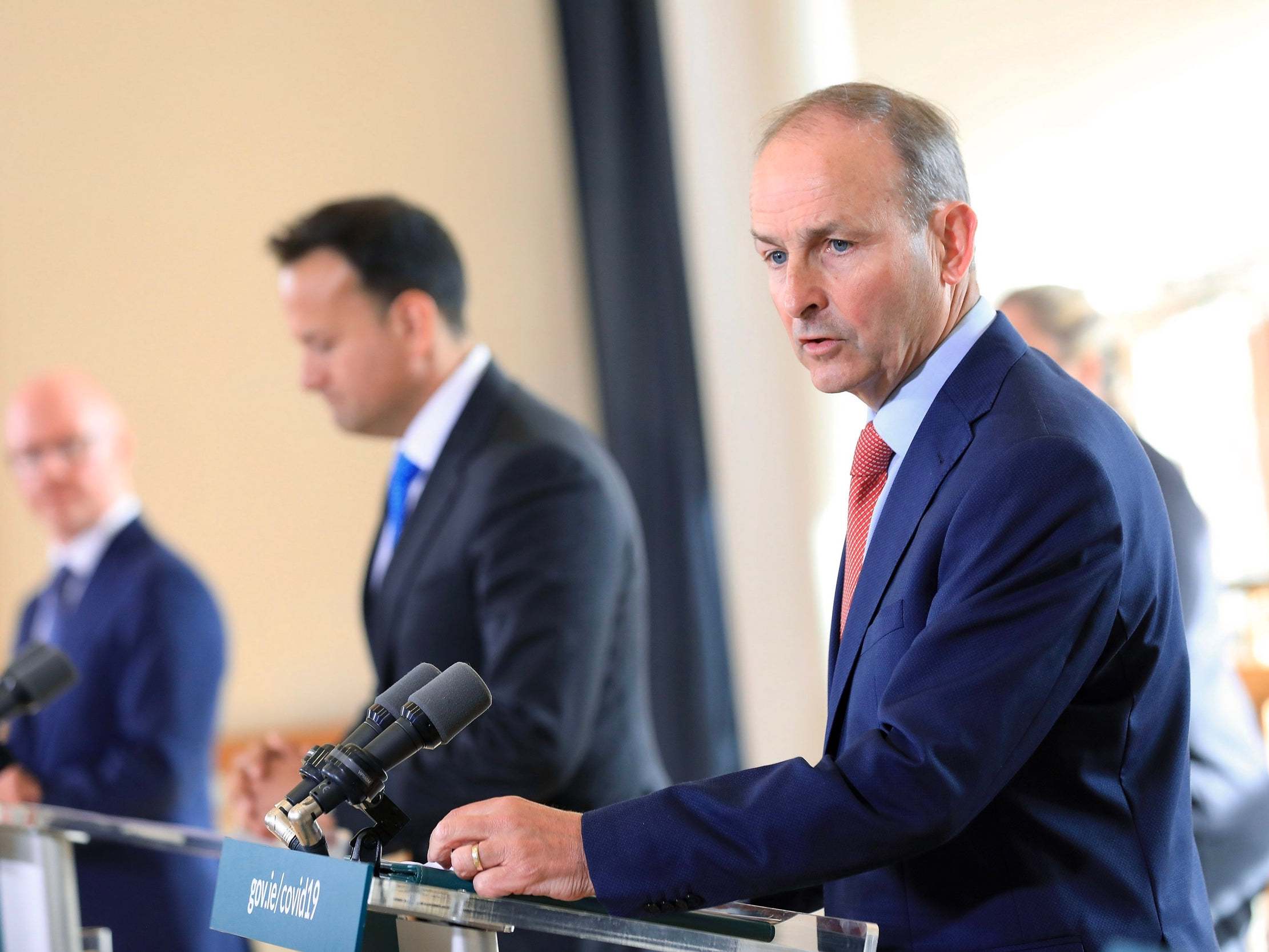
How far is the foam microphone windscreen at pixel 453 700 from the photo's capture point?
1273 mm

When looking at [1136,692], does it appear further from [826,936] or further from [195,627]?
[195,627]

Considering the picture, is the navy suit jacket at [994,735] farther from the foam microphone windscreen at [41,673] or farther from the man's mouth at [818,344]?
the foam microphone windscreen at [41,673]

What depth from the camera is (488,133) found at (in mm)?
5355

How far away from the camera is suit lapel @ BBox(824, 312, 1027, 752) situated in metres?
1.38

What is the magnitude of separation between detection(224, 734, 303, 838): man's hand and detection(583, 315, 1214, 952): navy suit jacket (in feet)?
3.70

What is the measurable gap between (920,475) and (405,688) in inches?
21.3

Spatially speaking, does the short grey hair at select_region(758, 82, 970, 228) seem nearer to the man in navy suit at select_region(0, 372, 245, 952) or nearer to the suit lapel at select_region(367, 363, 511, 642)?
the suit lapel at select_region(367, 363, 511, 642)

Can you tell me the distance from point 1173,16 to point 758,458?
174 cm

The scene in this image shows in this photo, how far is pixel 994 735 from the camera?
122cm

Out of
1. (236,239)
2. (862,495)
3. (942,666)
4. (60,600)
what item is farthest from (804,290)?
(236,239)

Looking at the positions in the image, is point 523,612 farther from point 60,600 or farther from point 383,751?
point 60,600

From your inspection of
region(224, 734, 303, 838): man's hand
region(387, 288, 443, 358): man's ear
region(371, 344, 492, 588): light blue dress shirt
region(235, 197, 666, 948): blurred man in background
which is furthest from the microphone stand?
region(387, 288, 443, 358): man's ear

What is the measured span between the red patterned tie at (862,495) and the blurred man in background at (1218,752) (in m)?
0.68

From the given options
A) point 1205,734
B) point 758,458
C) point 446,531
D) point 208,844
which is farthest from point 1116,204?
point 208,844
